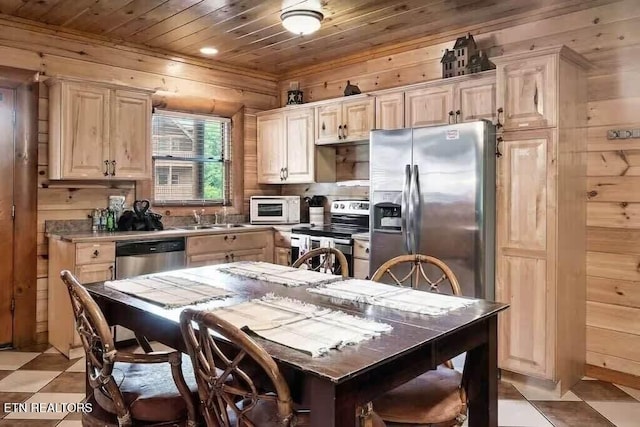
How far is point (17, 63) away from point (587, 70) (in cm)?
419

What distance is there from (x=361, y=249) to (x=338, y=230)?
0.44 metres

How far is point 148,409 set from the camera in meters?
1.73

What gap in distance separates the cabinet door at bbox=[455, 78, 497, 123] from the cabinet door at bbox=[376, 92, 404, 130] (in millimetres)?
526

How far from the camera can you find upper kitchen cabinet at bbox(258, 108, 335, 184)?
189 inches

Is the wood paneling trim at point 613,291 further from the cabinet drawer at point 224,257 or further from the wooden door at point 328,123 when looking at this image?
the cabinet drawer at point 224,257

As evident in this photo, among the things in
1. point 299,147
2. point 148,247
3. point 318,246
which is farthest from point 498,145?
point 148,247

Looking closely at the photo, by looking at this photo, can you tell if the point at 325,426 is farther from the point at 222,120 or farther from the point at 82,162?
the point at 222,120

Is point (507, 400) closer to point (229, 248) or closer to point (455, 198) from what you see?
point (455, 198)

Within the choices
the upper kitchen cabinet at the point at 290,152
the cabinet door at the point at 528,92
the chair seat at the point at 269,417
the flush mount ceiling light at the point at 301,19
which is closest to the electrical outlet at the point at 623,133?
the cabinet door at the point at 528,92

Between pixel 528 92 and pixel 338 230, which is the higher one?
pixel 528 92

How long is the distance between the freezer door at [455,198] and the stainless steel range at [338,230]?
0.79 meters

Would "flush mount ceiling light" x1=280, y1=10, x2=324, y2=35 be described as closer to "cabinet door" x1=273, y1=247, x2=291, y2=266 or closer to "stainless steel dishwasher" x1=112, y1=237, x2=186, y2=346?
"stainless steel dishwasher" x1=112, y1=237, x2=186, y2=346

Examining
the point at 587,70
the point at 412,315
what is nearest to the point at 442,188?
the point at 587,70

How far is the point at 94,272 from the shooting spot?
12.0 ft
